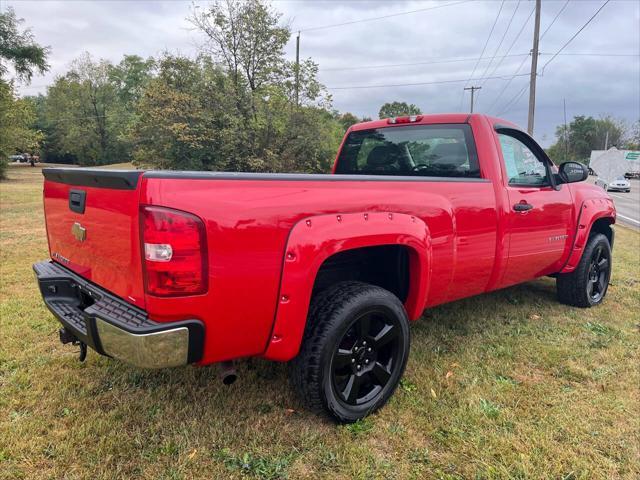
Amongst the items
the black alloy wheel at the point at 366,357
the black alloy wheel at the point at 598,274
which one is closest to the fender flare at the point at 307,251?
the black alloy wheel at the point at 366,357

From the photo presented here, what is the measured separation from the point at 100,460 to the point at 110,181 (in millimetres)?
1344

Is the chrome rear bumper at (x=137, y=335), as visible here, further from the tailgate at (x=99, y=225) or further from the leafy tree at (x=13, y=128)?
the leafy tree at (x=13, y=128)

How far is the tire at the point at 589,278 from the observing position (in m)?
4.38

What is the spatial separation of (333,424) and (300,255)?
104cm

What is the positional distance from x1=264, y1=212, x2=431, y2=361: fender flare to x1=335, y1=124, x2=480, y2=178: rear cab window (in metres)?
1.32

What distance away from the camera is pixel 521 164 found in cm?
374

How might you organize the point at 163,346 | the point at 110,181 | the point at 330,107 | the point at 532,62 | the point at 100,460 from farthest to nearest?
Result: the point at 330,107
the point at 532,62
the point at 100,460
the point at 110,181
the point at 163,346

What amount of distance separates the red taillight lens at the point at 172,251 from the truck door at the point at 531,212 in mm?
2445

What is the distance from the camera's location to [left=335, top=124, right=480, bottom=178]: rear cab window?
347 cm

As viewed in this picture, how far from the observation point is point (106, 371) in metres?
2.99

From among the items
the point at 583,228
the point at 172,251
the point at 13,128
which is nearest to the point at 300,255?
the point at 172,251

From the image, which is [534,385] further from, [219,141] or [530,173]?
[219,141]

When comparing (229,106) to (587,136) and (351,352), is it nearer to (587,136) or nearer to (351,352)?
(351,352)

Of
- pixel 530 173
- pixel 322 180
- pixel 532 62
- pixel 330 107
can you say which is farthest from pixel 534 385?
pixel 330 107
